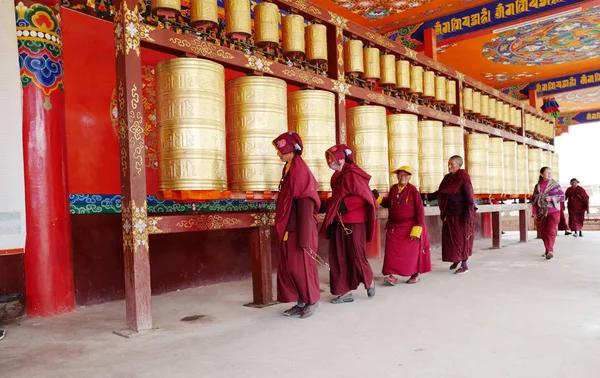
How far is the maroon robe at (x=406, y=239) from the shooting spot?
5.18 meters

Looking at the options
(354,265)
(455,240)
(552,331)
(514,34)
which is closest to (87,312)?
(354,265)

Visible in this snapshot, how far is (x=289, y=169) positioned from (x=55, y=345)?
1947mm

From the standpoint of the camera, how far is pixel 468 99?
7.45m

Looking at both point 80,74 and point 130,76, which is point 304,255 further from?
point 80,74

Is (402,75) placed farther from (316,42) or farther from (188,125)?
(188,125)

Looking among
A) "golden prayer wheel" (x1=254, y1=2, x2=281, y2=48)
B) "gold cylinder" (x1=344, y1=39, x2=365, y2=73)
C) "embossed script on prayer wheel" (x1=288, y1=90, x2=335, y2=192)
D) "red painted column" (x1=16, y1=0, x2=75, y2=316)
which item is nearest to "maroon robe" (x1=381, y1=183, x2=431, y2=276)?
"embossed script on prayer wheel" (x1=288, y1=90, x2=335, y2=192)

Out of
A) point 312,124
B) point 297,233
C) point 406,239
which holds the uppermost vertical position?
point 312,124

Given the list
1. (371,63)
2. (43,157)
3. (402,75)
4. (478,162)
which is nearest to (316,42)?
(371,63)

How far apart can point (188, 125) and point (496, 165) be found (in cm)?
596

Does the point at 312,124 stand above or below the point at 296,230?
above

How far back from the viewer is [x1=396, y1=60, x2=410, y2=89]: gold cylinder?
5902 mm

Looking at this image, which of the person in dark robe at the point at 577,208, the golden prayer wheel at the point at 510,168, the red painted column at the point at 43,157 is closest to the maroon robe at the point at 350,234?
the red painted column at the point at 43,157

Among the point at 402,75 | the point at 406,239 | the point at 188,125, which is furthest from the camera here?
the point at 402,75

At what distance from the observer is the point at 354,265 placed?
14.3 ft
